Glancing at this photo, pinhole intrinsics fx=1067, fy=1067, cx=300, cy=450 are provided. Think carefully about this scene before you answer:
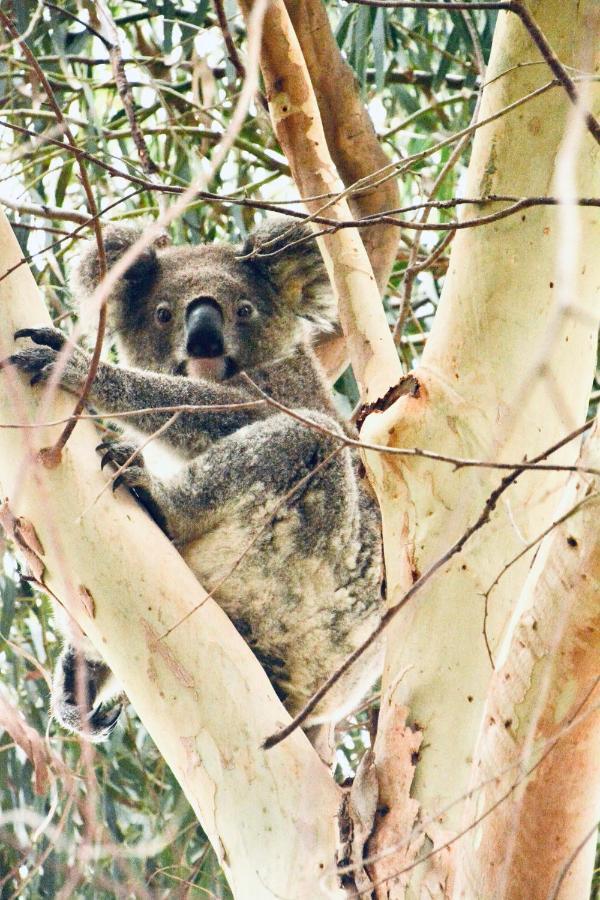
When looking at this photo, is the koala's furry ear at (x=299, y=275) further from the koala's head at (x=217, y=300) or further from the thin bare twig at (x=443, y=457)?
the thin bare twig at (x=443, y=457)

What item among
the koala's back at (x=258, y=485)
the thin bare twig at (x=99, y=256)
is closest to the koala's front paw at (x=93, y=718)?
the koala's back at (x=258, y=485)

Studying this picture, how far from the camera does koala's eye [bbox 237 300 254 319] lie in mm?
3129

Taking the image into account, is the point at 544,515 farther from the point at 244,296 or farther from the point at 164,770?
the point at 164,770

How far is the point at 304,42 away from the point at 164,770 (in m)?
2.29

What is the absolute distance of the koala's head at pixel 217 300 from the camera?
304cm

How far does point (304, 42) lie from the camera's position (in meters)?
2.72

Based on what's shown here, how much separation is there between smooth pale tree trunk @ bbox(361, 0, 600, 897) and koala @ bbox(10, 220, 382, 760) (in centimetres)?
54

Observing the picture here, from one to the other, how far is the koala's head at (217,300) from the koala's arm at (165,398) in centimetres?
17

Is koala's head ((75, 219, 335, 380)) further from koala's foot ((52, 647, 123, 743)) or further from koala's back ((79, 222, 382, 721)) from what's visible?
koala's foot ((52, 647, 123, 743))

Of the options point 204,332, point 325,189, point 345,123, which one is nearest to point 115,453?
point 325,189

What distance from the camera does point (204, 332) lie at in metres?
2.94

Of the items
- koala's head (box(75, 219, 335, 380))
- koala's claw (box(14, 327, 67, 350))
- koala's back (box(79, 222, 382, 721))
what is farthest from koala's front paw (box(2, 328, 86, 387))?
koala's head (box(75, 219, 335, 380))

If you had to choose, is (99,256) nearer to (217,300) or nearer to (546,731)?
(546,731)

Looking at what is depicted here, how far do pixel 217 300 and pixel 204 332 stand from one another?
17 centimetres
